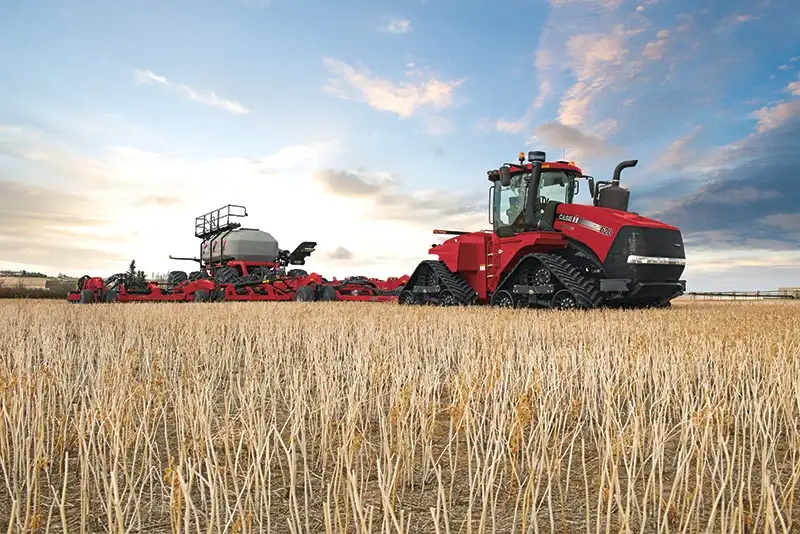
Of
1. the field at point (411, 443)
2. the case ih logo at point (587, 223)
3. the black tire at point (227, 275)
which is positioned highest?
the case ih logo at point (587, 223)

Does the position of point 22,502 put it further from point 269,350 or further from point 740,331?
point 740,331

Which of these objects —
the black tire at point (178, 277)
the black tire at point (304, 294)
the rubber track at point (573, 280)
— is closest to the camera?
the rubber track at point (573, 280)

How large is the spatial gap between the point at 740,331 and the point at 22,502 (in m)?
6.79

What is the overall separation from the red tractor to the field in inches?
143

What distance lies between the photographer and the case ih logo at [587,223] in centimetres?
1041

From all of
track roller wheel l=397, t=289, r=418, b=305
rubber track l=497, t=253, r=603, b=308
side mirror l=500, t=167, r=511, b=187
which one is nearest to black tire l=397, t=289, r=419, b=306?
track roller wheel l=397, t=289, r=418, b=305

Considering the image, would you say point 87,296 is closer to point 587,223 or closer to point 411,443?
Result: point 587,223

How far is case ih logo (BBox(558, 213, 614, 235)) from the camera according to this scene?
10.4m

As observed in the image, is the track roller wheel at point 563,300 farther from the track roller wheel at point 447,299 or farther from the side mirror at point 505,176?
the track roller wheel at point 447,299

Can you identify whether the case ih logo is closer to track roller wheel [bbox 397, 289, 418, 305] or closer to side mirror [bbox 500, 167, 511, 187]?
side mirror [bbox 500, 167, 511, 187]

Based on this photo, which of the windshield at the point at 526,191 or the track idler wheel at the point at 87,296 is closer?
the windshield at the point at 526,191

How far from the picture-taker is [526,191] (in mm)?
11594

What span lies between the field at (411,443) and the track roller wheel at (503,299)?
4.97 meters

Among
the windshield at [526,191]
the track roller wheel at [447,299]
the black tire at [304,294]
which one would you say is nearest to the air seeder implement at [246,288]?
the black tire at [304,294]
